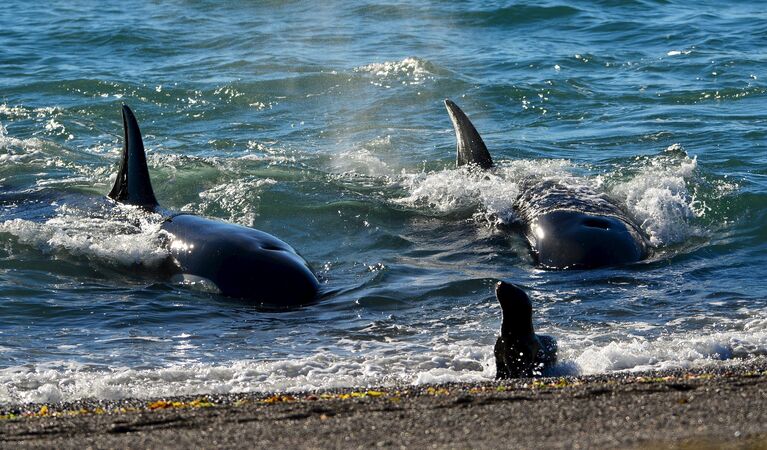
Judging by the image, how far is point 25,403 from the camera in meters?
6.43

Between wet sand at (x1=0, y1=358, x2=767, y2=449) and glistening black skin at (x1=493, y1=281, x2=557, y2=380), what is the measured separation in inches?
42.5

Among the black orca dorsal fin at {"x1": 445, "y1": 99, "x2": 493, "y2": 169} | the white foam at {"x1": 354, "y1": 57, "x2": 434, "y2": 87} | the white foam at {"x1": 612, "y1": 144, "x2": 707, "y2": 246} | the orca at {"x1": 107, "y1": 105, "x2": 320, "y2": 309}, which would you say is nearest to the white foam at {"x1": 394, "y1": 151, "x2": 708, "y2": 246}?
the white foam at {"x1": 612, "y1": 144, "x2": 707, "y2": 246}

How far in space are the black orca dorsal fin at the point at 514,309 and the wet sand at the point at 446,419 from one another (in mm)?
1112

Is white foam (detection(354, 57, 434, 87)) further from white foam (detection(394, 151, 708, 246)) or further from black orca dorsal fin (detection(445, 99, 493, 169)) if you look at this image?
black orca dorsal fin (detection(445, 99, 493, 169))

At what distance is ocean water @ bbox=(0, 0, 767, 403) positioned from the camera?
7723 millimetres

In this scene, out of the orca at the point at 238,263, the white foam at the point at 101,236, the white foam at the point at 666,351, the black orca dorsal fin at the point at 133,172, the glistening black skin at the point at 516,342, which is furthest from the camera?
the black orca dorsal fin at the point at 133,172

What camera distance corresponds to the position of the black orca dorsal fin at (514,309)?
6910 mm

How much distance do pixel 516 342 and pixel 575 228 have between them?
10.7 ft

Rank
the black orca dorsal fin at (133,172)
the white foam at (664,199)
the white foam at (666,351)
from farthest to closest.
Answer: the white foam at (664,199) < the black orca dorsal fin at (133,172) < the white foam at (666,351)

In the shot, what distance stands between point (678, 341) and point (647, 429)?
131 inches

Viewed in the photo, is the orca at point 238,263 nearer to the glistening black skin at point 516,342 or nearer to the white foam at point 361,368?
the white foam at point 361,368

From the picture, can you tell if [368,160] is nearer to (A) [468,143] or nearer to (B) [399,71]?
(A) [468,143]

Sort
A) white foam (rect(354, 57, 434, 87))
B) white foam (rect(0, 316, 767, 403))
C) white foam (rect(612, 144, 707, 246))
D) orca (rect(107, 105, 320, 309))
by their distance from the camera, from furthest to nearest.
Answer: white foam (rect(354, 57, 434, 87)), white foam (rect(612, 144, 707, 246)), orca (rect(107, 105, 320, 309)), white foam (rect(0, 316, 767, 403))

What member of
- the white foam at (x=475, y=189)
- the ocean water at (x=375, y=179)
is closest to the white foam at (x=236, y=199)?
the ocean water at (x=375, y=179)
